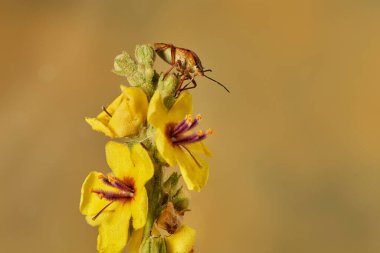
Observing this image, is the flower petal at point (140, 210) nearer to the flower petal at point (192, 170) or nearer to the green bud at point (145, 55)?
the flower petal at point (192, 170)

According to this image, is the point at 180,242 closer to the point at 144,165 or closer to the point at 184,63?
the point at 144,165

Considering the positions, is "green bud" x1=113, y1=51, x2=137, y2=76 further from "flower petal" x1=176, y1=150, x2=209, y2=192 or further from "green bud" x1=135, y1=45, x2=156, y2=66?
"flower petal" x1=176, y1=150, x2=209, y2=192

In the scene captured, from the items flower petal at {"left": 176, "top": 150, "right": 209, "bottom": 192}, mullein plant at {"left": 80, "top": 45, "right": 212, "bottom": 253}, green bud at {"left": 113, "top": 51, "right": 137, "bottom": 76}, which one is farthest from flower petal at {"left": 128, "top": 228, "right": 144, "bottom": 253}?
green bud at {"left": 113, "top": 51, "right": 137, "bottom": 76}

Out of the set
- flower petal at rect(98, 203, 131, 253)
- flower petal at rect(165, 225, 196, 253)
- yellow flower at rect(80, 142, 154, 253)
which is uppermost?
yellow flower at rect(80, 142, 154, 253)

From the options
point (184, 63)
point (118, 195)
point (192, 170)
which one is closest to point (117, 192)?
point (118, 195)

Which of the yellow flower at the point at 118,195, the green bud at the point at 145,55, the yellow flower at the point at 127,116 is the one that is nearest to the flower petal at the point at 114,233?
the yellow flower at the point at 118,195
